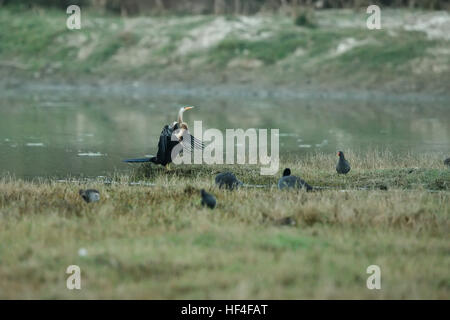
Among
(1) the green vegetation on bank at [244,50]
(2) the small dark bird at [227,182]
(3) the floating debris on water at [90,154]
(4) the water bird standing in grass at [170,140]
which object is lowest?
(3) the floating debris on water at [90,154]

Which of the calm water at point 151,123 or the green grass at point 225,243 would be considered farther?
the calm water at point 151,123

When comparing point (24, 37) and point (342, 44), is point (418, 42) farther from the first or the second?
point (24, 37)

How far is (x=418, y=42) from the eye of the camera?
3497cm

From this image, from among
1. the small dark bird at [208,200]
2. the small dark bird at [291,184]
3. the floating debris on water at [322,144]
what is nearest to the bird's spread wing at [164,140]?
the small dark bird at [291,184]

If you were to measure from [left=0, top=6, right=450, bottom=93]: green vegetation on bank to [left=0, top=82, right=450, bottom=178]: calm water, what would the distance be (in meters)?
0.96

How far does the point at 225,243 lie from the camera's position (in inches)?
318

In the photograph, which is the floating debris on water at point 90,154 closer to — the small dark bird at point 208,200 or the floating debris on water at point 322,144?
the floating debris on water at point 322,144

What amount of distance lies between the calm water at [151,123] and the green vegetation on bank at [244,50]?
3.14 feet

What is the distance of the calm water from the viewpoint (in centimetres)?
1938

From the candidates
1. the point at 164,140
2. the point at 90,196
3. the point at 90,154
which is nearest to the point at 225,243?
the point at 90,196

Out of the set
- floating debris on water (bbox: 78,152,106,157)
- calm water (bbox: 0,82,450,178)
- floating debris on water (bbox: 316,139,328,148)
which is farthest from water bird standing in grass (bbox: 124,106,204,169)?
floating debris on water (bbox: 316,139,328,148)

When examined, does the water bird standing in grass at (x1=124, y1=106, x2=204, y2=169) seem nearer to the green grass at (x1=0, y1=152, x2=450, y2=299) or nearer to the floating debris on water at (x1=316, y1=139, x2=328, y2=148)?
the green grass at (x1=0, y1=152, x2=450, y2=299)

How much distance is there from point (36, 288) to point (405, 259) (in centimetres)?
342

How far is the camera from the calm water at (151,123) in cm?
1938
